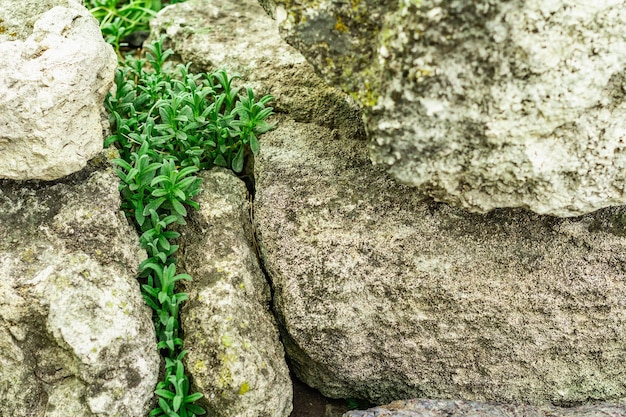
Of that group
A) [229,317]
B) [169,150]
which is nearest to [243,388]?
[229,317]

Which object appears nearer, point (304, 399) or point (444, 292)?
point (444, 292)

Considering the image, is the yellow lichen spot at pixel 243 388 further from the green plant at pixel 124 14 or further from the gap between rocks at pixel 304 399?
the green plant at pixel 124 14

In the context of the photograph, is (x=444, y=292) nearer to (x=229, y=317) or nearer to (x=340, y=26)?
(x=229, y=317)

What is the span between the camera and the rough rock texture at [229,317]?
3.10m

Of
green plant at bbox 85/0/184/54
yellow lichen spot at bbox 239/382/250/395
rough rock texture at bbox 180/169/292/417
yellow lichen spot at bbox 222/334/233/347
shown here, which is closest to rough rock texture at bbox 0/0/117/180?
rough rock texture at bbox 180/169/292/417

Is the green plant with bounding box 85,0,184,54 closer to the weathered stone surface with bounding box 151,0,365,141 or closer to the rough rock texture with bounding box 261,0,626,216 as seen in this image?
the weathered stone surface with bounding box 151,0,365,141

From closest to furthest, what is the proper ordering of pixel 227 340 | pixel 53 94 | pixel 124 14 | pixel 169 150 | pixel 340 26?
pixel 340 26 → pixel 53 94 → pixel 227 340 → pixel 169 150 → pixel 124 14

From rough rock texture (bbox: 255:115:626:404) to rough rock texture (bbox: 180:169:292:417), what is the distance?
0.43ft

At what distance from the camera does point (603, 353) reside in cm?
334

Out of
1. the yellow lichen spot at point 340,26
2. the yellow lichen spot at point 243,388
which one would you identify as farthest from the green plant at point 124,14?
the yellow lichen spot at point 243,388

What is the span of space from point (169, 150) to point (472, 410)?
201 cm

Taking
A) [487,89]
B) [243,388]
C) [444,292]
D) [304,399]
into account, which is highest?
[487,89]

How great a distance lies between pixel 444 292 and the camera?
3.26 metres

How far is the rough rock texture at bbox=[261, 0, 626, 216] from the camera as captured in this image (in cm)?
258
